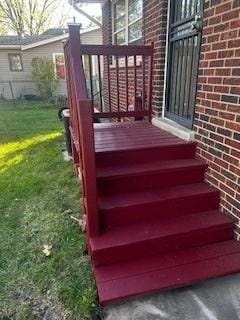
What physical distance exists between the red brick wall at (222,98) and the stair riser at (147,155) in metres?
0.19

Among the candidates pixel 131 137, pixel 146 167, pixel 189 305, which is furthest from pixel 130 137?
pixel 189 305

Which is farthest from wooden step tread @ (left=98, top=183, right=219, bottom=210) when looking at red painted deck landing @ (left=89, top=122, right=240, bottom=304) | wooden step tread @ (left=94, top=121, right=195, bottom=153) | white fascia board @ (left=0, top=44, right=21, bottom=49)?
white fascia board @ (left=0, top=44, right=21, bottom=49)

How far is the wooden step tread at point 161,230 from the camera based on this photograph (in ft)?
7.26

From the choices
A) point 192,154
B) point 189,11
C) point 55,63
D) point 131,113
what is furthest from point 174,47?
point 55,63

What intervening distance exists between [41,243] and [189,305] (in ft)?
4.80

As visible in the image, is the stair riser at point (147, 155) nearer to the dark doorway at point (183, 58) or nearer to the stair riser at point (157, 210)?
the dark doorway at point (183, 58)

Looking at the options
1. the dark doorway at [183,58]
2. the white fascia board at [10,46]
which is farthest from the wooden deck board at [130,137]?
the white fascia board at [10,46]

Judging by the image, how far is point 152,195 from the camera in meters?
2.57

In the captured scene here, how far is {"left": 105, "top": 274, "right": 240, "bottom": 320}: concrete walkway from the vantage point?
1.82m

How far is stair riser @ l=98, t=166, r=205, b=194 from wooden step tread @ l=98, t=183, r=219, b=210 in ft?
0.16

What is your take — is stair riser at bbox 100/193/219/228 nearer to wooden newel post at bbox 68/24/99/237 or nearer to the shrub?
wooden newel post at bbox 68/24/99/237

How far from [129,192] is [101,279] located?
84cm

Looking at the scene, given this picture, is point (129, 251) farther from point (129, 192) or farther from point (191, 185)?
point (191, 185)

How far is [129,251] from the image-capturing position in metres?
2.21
